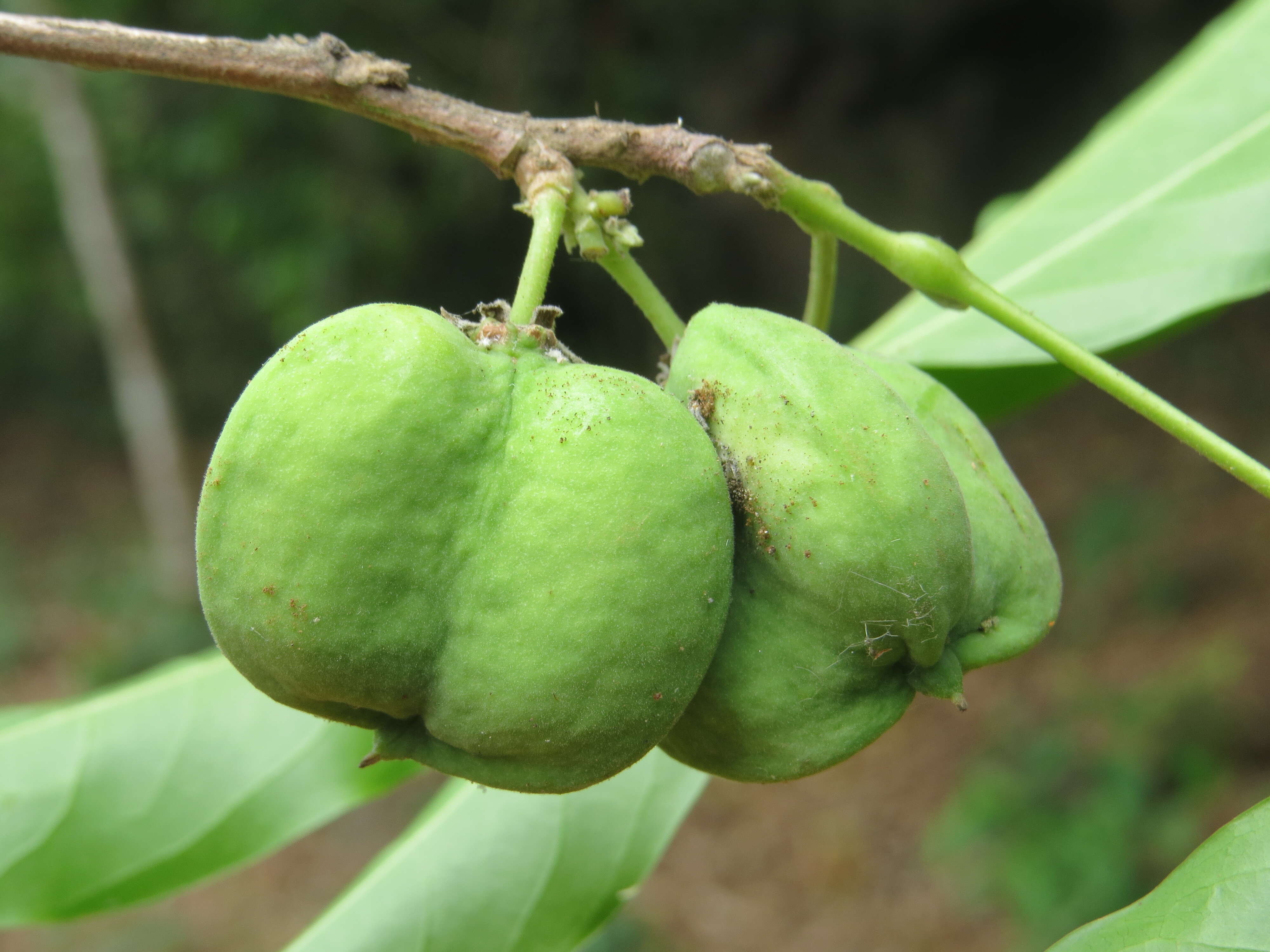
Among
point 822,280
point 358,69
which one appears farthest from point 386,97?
point 822,280

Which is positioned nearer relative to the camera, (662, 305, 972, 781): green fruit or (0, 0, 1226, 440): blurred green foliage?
(662, 305, 972, 781): green fruit

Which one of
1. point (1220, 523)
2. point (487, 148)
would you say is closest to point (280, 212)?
point (1220, 523)

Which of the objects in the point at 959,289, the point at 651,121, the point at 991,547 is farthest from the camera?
the point at 651,121

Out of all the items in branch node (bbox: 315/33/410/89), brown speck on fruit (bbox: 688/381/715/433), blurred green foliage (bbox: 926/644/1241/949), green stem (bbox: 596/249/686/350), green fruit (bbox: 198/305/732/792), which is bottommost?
blurred green foliage (bbox: 926/644/1241/949)

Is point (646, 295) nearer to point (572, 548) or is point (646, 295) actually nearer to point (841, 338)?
point (572, 548)

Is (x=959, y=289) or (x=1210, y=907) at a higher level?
(x=959, y=289)

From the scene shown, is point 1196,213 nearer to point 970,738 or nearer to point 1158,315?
point 1158,315

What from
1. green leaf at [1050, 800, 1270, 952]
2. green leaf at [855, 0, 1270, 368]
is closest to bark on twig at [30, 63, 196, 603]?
green leaf at [855, 0, 1270, 368]

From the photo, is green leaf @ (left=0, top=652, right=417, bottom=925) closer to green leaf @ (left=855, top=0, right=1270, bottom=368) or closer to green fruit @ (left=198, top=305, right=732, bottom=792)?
green fruit @ (left=198, top=305, right=732, bottom=792)
